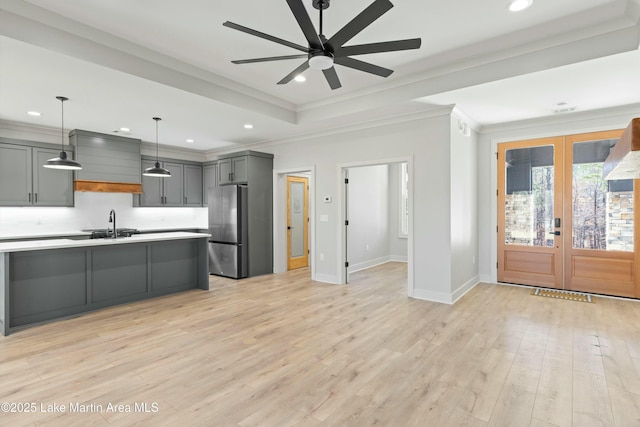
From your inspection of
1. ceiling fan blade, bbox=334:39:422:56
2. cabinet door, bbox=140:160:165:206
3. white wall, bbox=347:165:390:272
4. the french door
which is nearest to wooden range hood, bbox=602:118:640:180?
ceiling fan blade, bbox=334:39:422:56

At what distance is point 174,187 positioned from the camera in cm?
765

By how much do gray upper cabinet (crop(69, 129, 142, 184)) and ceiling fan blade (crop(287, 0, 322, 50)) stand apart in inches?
216

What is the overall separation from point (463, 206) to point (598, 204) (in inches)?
78.0

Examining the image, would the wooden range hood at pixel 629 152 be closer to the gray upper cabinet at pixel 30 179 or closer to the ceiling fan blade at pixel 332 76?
the ceiling fan blade at pixel 332 76

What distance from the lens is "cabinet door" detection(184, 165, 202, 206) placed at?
7871 mm

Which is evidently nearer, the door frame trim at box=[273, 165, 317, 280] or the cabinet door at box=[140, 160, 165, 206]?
the door frame trim at box=[273, 165, 317, 280]

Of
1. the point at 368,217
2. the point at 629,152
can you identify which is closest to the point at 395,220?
the point at 368,217

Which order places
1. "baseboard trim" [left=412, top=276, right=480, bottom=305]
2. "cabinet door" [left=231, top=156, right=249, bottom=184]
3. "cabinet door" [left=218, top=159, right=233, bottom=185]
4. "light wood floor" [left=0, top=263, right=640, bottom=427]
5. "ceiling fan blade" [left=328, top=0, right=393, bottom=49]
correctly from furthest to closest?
1. "cabinet door" [left=218, top=159, right=233, bottom=185]
2. "cabinet door" [left=231, top=156, right=249, bottom=184]
3. "baseboard trim" [left=412, top=276, right=480, bottom=305]
4. "light wood floor" [left=0, top=263, right=640, bottom=427]
5. "ceiling fan blade" [left=328, top=0, right=393, bottom=49]

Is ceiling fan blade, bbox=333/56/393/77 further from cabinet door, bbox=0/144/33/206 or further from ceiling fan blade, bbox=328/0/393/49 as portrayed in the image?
cabinet door, bbox=0/144/33/206

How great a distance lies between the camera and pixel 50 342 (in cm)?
333

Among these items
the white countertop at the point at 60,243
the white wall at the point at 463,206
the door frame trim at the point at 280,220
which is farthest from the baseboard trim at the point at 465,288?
the white countertop at the point at 60,243

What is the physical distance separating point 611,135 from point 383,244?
4731 millimetres

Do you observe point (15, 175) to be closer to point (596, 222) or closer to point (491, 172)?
point (491, 172)

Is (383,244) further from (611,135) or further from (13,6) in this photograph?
(13,6)
